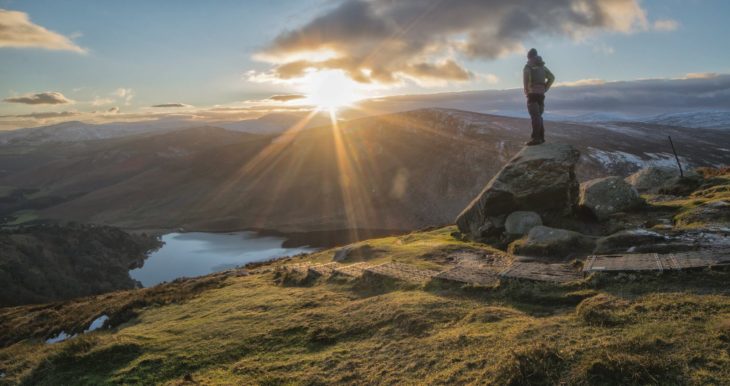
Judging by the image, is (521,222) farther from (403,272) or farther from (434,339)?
(434,339)

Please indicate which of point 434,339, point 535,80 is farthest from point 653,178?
point 434,339

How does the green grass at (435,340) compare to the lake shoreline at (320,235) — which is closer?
the green grass at (435,340)

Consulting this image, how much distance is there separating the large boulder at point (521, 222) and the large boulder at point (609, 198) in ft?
10.6

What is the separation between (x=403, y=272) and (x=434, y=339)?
271 inches

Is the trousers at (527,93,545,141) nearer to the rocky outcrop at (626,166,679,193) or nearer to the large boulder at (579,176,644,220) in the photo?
the large boulder at (579,176,644,220)

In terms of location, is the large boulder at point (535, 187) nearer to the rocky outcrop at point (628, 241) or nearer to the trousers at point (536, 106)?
the trousers at point (536, 106)

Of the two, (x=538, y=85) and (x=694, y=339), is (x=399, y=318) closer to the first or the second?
(x=694, y=339)

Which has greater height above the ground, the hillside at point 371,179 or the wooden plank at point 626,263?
the wooden plank at point 626,263

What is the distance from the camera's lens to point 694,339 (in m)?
7.49

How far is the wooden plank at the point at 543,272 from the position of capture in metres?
12.7

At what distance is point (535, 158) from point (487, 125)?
147975 mm

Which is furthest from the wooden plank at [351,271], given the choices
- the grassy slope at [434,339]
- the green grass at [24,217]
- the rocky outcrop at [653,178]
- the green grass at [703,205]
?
the green grass at [24,217]

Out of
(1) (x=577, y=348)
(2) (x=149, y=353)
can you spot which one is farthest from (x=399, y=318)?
(2) (x=149, y=353)

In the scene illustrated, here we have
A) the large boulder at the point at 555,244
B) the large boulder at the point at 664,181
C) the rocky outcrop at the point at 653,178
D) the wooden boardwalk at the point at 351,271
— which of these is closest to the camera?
the large boulder at the point at 555,244
